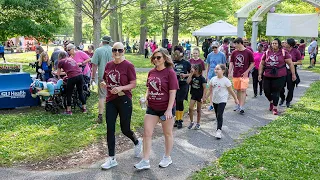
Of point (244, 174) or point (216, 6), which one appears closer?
point (244, 174)

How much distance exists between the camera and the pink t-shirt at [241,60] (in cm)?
834

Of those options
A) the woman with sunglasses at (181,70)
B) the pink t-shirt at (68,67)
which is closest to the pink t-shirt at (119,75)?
the woman with sunglasses at (181,70)

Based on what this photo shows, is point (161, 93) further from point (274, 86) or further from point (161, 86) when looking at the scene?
point (274, 86)

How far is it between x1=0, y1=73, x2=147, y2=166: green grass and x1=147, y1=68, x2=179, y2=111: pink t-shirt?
2.06m

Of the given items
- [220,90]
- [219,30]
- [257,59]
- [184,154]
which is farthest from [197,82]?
[219,30]

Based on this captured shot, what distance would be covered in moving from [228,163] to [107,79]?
213 cm

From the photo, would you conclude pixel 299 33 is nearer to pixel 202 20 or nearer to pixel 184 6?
pixel 184 6

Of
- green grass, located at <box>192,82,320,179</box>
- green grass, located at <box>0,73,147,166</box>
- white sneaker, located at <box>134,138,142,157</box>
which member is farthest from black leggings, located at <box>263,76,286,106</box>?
white sneaker, located at <box>134,138,142,157</box>

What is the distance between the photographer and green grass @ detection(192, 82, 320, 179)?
485cm

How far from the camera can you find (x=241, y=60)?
Answer: 331 inches

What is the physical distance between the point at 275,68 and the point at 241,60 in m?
0.80

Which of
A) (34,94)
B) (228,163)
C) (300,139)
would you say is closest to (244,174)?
(228,163)

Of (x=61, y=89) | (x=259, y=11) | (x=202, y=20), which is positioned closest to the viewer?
(x=61, y=89)

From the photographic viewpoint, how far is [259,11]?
50.0ft
